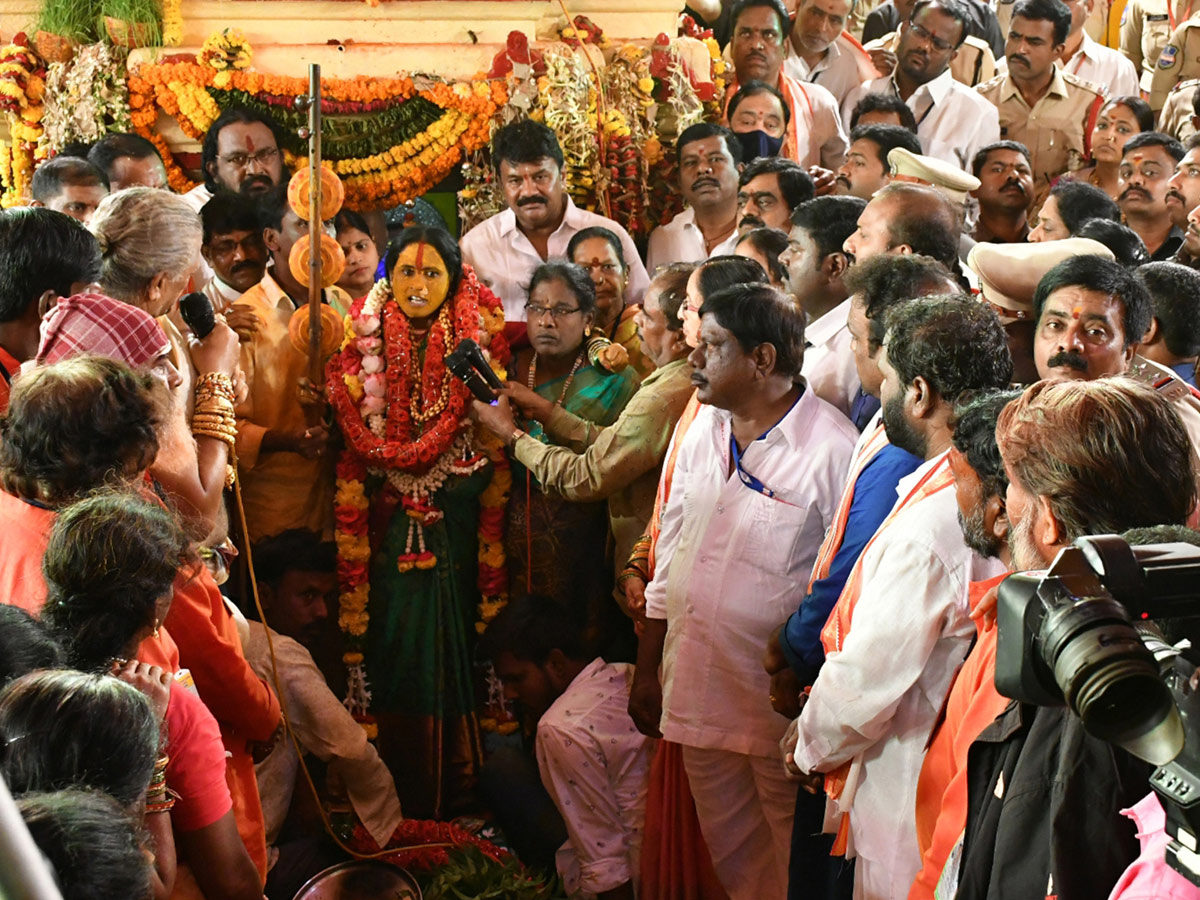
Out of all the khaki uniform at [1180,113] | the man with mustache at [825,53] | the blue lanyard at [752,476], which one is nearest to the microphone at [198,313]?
the blue lanyard at [752,476]

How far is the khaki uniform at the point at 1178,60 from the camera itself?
23.7ft

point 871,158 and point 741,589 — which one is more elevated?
point 871,158

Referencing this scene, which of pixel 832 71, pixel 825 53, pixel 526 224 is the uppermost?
pixel 825 53

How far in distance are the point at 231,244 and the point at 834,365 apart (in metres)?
2.31

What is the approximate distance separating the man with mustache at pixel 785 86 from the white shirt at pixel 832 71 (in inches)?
19.9

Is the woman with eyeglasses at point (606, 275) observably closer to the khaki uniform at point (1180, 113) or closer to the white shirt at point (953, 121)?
the white shirt at point (953, 121)

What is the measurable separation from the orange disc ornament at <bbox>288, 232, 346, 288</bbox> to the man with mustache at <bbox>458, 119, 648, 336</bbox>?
1010 millimetres

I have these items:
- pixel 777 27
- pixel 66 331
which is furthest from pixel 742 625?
pixel 777 27

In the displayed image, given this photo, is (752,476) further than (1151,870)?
Yes

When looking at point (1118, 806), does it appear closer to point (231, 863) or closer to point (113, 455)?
point (231, 863)

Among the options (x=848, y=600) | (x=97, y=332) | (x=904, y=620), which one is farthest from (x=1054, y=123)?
(x=97, y=332)

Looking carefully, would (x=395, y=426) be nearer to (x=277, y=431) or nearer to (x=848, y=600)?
(x=277, y=431)

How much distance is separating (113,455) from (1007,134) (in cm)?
566

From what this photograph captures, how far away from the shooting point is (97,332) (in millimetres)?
2666
